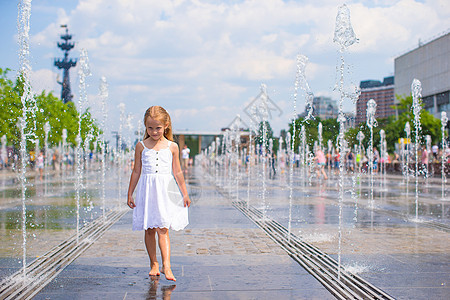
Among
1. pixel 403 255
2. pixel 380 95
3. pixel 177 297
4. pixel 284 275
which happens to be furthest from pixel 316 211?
pixel 380 95

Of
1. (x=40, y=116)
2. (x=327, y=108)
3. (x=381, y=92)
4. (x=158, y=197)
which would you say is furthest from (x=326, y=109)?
(x=158, y=197)

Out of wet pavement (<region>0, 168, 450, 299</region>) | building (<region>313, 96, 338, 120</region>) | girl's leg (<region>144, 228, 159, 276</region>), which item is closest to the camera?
wet pavement (<region>0, 168, 450, 299</region>)

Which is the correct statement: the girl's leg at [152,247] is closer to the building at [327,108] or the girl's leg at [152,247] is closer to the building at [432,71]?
the building at [327,108]

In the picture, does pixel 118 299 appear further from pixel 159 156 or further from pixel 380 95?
pixel 380 95

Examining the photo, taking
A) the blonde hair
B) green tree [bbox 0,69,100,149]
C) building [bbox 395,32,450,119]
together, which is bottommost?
the blonde hair

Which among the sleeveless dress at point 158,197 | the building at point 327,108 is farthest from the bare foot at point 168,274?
the building at point 327,108

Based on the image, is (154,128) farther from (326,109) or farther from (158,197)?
(326,109)

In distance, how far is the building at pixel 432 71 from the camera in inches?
2422

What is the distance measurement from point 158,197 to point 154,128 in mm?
607

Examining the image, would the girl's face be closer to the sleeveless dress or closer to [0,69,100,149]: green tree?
the sleeveless dress

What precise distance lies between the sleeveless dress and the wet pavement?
20.4 inches

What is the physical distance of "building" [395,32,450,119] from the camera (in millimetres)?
61531

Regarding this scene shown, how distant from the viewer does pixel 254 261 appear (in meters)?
5.96

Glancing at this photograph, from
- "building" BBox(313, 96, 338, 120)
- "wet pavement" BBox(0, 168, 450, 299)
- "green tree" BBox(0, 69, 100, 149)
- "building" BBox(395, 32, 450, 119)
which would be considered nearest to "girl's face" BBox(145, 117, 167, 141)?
"wet pavement" BBox(0, 168, 450, 299)
